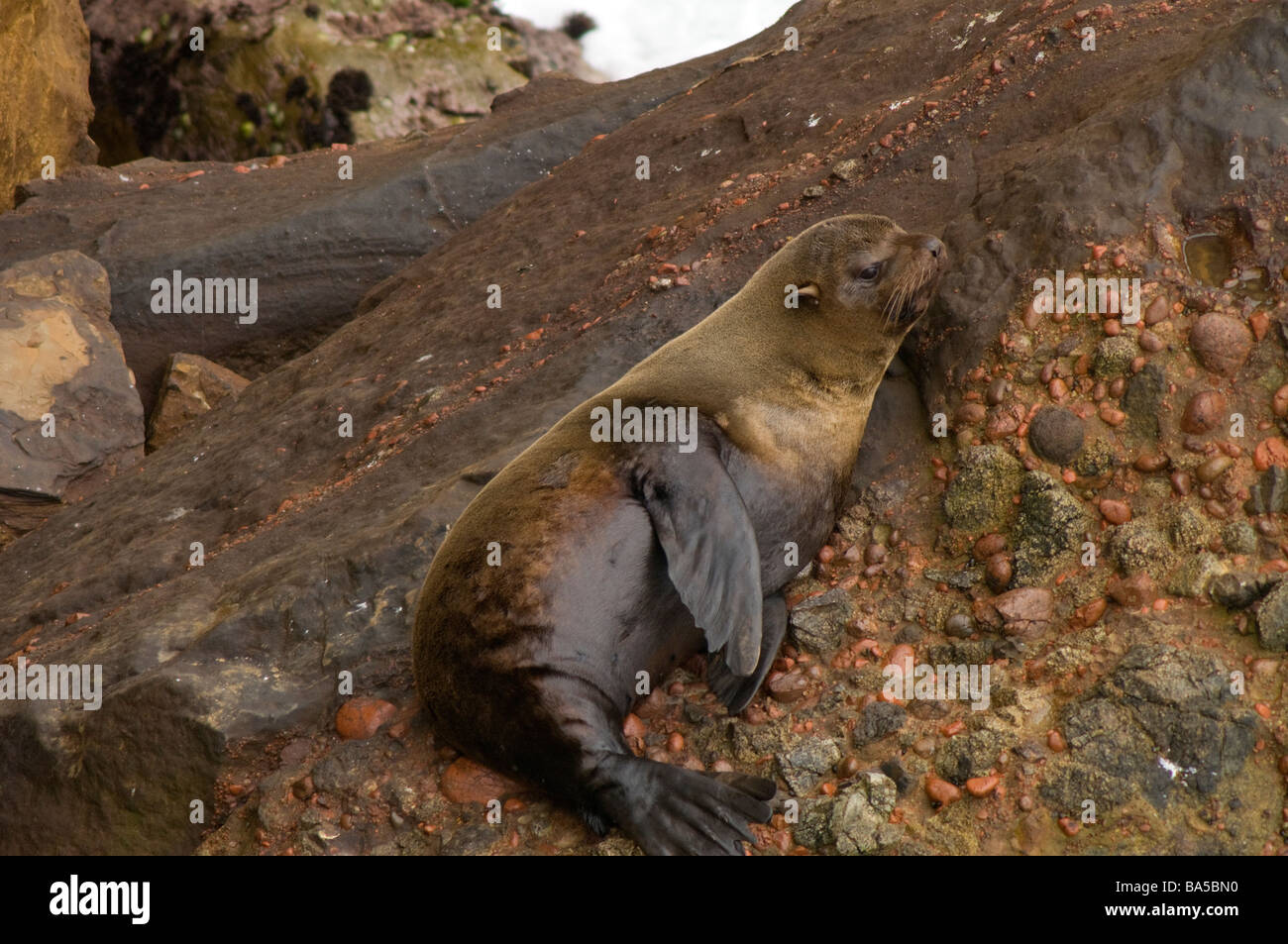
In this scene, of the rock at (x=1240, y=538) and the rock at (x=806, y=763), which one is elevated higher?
the rock at (x=1240, y=538)

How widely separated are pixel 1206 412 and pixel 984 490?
34.5 inches

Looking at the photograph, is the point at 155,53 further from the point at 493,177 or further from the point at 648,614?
the point at 648,614

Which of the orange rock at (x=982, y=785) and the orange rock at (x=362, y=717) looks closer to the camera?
the orange rock at (x=982, y=785)

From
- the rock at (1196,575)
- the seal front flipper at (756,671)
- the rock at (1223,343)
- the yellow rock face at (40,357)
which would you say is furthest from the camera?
the yellow rock face at (40,357)

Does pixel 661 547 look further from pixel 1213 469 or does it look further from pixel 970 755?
pixel 1213 469

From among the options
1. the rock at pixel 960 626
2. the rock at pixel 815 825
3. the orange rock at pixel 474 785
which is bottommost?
the rock at pixel 815 825

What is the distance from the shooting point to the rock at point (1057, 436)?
490 cm

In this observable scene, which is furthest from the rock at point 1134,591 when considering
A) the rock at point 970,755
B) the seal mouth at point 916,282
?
the seal mouth at point 916,282

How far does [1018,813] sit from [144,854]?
11.2ft

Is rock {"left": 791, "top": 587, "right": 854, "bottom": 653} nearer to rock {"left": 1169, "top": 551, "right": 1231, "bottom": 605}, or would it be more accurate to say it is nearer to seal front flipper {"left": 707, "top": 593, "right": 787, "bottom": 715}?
seal front flipper {"left": 707, "top": 593, "right": 787, "bottom": 715}

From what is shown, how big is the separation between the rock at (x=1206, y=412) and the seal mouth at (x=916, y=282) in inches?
44.7

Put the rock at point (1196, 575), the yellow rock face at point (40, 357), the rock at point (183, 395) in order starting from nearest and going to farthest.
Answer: the rock at point (1196, 575), the yellow rock face at point (40, 357), the rock at point (183, 395)

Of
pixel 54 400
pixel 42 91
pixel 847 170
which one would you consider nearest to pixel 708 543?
pixel 847 170

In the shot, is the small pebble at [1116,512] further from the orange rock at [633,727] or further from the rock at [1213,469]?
the orange rock at [633,727]
